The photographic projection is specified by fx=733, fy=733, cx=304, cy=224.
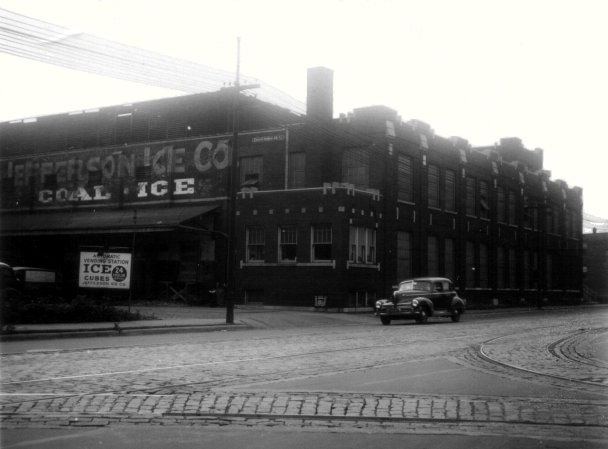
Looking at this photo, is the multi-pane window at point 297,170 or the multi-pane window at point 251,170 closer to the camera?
the multi-pane window at point 297,170

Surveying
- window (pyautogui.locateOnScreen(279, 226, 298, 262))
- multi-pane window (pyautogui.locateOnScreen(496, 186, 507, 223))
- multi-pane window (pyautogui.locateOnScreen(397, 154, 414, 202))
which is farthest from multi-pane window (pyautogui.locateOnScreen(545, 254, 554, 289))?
window (pyautogui.locateOnScreen(279, 226, 298, 262))

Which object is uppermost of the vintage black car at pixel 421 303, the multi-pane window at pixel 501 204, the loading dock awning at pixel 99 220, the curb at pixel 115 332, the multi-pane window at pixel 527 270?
the multi-pane window at pixel 501 204

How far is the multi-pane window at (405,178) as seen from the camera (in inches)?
1655

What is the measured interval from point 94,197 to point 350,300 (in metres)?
19.1

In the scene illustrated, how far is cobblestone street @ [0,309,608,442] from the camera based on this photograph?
23.5 feet

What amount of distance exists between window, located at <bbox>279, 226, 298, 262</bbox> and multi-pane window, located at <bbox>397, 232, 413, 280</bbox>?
7099mm

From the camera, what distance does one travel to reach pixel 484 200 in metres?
52.2

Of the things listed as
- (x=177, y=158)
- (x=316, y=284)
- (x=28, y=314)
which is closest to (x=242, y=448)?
(x=28, y=314)

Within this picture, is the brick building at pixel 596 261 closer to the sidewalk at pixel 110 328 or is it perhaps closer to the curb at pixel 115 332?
the sidewalk at pixel 110 328

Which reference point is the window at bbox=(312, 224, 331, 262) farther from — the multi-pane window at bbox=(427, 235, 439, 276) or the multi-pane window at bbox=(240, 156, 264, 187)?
the multi-pane window at bbox=(427, 235, 439, 276)

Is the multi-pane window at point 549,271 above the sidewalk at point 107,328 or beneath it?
above

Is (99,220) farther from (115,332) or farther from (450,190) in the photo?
(115,332)

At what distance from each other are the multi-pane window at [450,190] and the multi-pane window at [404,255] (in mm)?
5696

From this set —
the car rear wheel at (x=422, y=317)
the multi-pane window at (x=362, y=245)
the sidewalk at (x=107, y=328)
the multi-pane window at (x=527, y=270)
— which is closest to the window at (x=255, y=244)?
the multi-pane window at (x=362, y=245)
